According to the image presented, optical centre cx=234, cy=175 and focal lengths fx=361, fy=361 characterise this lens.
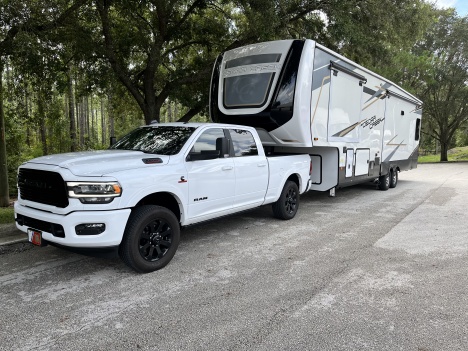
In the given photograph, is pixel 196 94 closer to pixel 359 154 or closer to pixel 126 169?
pixel 359 154

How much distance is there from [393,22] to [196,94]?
6.84 m

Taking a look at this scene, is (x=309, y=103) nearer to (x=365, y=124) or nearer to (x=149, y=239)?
(x=365, y=124)

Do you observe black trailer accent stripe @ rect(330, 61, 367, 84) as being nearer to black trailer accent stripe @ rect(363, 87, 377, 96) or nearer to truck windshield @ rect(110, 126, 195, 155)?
black trailer accent stripe @ rect(363, 87, 377, 96)

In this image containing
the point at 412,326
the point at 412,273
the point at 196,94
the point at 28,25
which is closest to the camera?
the point at 412,326

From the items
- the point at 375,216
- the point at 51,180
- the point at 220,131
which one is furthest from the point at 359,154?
the point at 51,180

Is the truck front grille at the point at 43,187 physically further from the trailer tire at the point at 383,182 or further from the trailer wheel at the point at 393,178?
the trailer wheel at the point at 393,178

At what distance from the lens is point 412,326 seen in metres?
3.29

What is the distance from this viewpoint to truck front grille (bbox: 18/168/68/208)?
162 inches

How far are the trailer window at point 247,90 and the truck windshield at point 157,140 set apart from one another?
8.96 feet

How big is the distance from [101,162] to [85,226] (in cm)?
82

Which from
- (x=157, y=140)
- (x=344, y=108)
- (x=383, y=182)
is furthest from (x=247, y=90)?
(x=383, y=182)

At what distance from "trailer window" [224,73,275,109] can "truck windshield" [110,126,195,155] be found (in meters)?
2.73

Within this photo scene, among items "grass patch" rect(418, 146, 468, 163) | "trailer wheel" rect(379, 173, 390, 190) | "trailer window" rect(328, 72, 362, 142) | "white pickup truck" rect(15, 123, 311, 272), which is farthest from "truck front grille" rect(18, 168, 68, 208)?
"grass patch" rect(418, 146, 468, 163)

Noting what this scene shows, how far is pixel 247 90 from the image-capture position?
8203 millimetres
